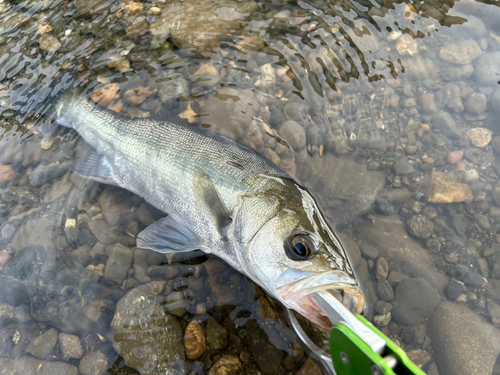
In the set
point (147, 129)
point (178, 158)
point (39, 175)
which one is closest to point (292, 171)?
point (178, 158)

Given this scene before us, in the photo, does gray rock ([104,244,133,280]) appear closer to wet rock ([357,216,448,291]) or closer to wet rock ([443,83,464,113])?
wet rock ([357,216,448,291])

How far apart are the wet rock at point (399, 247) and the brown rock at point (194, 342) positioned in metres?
1.99

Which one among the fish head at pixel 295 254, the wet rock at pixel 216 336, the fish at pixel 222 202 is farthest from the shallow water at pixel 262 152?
the fish head at pixel 295 254

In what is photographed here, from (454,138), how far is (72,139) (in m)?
5.01

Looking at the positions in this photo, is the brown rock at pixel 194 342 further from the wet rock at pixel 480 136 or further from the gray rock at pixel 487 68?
the gray rock at pixel 487 68

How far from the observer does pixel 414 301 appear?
319 centimetres

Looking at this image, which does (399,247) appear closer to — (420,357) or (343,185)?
(343,185)

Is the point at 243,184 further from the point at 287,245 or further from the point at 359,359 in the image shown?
the point at 359,359

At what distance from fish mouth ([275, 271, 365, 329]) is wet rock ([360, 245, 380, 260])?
1.31 metres

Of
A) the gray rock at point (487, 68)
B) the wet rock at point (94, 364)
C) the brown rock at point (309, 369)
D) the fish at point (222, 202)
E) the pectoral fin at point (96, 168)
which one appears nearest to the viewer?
the fish at point (222, 202)

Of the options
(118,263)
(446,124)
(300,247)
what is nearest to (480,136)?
(446,124)

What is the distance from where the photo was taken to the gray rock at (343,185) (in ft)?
11.8

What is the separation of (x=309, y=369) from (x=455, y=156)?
316 centimetres

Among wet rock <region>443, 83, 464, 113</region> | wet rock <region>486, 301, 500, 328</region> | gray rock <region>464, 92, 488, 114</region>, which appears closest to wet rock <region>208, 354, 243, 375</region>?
wet rock <region>486, 301, 500, 328</region>
